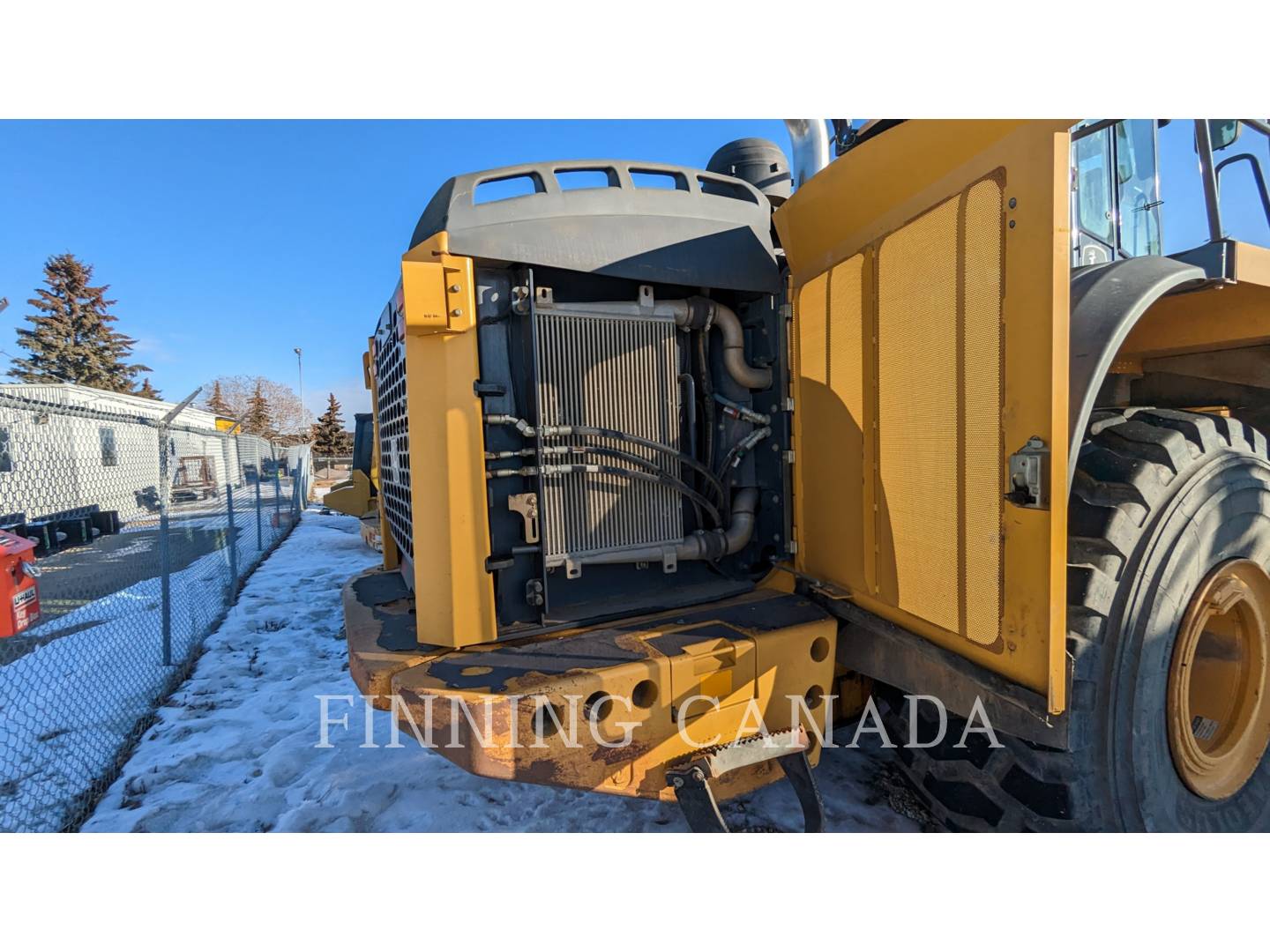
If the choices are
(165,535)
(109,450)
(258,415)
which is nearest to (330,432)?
(258,415)

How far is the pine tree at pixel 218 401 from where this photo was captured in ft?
160

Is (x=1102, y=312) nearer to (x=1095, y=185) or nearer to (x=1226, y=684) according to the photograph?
Result: (x=1095, y=185)

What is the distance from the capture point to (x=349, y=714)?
12.4 feet

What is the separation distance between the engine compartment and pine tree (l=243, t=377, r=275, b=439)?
5078cm

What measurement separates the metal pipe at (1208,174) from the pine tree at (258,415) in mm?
52328

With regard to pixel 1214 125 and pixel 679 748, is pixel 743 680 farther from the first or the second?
pixel 1214 125

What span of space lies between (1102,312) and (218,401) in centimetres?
6121

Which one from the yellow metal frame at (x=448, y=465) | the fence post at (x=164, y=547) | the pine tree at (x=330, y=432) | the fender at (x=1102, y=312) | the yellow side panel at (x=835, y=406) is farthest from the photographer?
the pine tree at (x=330, y=432)

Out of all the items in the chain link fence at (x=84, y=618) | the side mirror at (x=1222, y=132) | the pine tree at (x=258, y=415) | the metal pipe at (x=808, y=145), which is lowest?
the chain link fence at (x=84, y=618)

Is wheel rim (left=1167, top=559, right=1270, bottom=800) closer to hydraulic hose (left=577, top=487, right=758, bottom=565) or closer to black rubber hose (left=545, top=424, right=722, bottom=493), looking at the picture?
hydraulic hose (left=577, top=487, right=758, bottom=565)

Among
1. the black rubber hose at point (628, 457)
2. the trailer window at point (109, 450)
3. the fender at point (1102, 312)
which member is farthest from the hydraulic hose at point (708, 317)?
the trailer window at point (109, 450)

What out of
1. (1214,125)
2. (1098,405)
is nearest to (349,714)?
(1098,405)

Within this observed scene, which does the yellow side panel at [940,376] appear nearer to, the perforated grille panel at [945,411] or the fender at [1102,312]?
the perforated grille panel at [945,411]

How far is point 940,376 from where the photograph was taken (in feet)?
6.52
